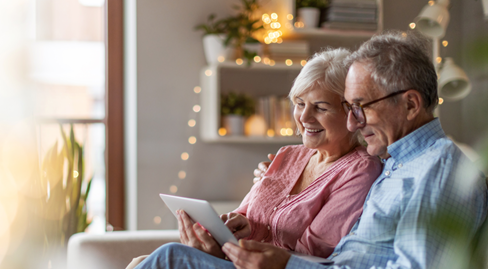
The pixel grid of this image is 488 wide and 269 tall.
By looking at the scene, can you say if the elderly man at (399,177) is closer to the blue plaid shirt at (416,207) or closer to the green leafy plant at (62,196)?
the blue plaid shirt at (416,207)

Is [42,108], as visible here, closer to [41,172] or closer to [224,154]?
[41,172]

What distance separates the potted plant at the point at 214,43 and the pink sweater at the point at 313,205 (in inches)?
46.2

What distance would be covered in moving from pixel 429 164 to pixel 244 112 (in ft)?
5.34

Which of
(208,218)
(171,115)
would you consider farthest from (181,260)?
(171,115)

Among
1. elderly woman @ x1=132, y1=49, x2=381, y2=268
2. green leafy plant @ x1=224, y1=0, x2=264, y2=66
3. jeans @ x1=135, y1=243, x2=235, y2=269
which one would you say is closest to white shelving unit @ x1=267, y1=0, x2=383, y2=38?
green leafy plant @ x1=224, y1=0, x2=264, y2=66

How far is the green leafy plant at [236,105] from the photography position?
98.2 inches

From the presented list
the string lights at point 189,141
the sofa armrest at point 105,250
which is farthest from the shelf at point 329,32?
the sofa armrest at point 105,250

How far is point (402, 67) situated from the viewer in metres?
1.03

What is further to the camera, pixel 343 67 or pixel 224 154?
pixel 224 154

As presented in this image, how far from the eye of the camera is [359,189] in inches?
46.7

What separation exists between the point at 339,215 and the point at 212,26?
176 cm

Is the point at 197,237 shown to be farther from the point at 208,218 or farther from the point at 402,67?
the point at 402,67

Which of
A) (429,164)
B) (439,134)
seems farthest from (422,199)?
(439,134)

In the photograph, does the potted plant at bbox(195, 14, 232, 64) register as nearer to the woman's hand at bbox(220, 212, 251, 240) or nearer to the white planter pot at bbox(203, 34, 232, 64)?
the white planter pot at bbox(203, 34, 232, 64)
